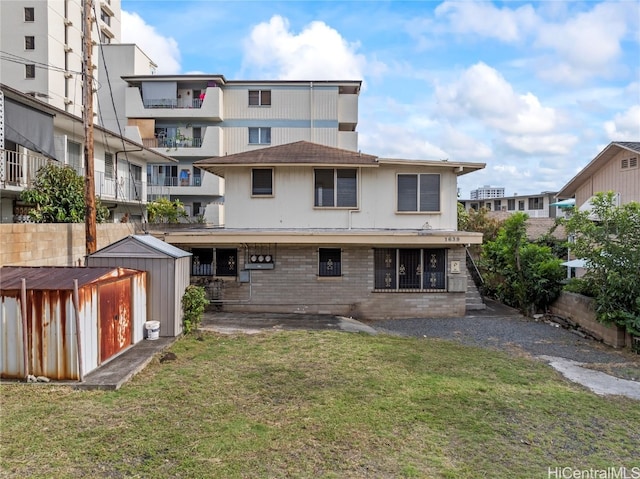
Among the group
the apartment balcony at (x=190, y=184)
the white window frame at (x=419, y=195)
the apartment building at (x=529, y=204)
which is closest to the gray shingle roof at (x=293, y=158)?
the white window frame at (x=419, y=195)

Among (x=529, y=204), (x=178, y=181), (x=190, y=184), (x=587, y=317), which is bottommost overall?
(x=587, y=317)

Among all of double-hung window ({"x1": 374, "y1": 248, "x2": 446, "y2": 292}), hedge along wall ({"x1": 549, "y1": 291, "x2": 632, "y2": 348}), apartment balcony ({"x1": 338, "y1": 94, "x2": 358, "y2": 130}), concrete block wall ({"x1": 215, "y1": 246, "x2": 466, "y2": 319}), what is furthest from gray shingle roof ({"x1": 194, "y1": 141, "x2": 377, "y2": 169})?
apartment balcony ({"x1": 338, "y1": 94, "x2": 358, "y2": 130})

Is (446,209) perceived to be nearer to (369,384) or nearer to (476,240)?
(476,240)

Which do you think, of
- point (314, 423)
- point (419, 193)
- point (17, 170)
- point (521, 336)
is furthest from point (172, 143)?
point (314, 423)

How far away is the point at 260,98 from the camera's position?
31891 mm

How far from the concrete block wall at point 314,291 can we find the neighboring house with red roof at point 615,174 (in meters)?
10.8

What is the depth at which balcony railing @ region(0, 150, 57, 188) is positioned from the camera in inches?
488

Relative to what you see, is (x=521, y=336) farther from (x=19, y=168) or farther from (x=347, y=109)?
(x=347, y=109)

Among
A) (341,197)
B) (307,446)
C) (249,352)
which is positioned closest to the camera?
(307,446)

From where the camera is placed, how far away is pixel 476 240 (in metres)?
13.9

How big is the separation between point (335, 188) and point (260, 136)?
18.1 m

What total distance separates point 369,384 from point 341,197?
9.14 metres

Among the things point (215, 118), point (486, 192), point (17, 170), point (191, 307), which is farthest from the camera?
point (486, 192)

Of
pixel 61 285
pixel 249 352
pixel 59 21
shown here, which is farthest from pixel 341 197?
pixel 59 21
